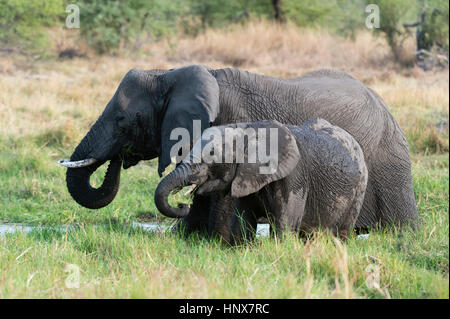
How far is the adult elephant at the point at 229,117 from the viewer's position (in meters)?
6.10

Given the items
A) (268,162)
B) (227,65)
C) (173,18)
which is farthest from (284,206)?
(173,18)

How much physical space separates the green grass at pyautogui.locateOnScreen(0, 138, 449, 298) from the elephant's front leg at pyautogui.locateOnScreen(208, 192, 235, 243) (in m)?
0.13

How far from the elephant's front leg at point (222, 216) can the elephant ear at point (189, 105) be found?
539 mm

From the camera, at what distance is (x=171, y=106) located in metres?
6.13

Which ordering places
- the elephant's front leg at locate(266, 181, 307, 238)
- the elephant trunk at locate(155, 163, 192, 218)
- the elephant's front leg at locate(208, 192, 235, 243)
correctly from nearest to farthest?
1. the elephant trunk at locate(155, 163, 192, 218)
2. the elephant's front leg at locate(266, 181, 307, 238)
3. the elephant's front leg at locate(208, 192, 235, 243)

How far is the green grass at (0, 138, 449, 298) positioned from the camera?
13.4 feet

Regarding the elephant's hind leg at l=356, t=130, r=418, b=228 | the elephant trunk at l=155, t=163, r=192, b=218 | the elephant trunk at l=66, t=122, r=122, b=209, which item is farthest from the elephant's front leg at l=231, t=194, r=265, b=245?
the elephant trunk at l=66, t=122, r=122, b=209

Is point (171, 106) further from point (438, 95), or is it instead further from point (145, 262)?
point (438, 95)

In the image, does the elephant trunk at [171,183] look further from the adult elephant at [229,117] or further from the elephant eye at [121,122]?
the elephant eye at [121,122]

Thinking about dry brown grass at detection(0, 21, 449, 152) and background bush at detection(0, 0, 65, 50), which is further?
background bush at detection(0, 0, 65, 50)

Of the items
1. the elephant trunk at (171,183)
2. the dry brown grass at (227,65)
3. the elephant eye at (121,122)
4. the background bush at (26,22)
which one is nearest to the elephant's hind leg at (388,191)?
the elephant trunk at (171,183)

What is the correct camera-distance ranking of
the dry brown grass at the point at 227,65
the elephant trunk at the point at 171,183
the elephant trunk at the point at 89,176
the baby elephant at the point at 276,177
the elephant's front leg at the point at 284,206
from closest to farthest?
the elephant trunk at the point at 171,183, the baby elephant at the point at 276,177, the elephant's front leg at the point at 284,206, the elephant trunk at the point at 89,176, the dry brown grass at the point at 227,65

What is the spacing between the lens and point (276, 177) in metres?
5.18

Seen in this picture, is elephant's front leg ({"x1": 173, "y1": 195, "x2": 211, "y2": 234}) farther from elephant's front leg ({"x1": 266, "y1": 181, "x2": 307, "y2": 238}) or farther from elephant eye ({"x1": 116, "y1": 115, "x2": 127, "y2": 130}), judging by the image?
elephant's front leg ({"x1": 266, "y1": 181, "x2": 307, "y2": 238})
